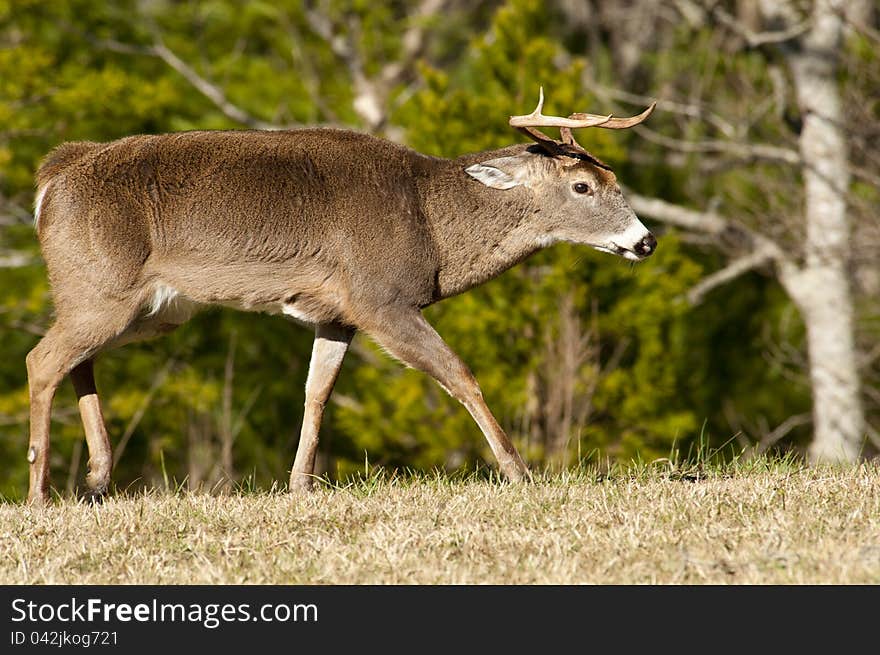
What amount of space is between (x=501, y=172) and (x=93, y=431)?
8.96 feet

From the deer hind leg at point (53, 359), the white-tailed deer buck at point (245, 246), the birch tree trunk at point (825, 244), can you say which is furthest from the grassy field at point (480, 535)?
the birch tree trunk at point (825, 244)

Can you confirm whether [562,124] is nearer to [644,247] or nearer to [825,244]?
[644,247]

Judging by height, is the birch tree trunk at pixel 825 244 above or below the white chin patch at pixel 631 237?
below

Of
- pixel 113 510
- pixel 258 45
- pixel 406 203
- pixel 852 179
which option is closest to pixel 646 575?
pixel 113 510

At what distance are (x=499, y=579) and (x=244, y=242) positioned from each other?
3.01 m

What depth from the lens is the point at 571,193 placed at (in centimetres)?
802

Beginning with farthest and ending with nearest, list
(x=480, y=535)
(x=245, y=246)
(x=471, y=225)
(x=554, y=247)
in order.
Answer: (x=554, y=247)
(x=471, y=225)
(x=245, y=246)
(x=480, y=535)

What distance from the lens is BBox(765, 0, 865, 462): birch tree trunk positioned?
53.8ft

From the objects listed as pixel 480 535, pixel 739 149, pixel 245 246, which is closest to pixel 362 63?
pixel 739 149

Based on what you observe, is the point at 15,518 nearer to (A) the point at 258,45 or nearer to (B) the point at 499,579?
(B) the point at 499,579

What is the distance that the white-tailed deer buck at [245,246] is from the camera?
7160 mm

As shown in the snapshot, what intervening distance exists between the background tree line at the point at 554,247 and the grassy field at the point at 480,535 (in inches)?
207

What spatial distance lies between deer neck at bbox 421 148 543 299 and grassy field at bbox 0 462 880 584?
152 centimetres

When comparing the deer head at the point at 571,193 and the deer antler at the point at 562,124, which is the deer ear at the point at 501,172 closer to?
the deer head at the point at 571,193
